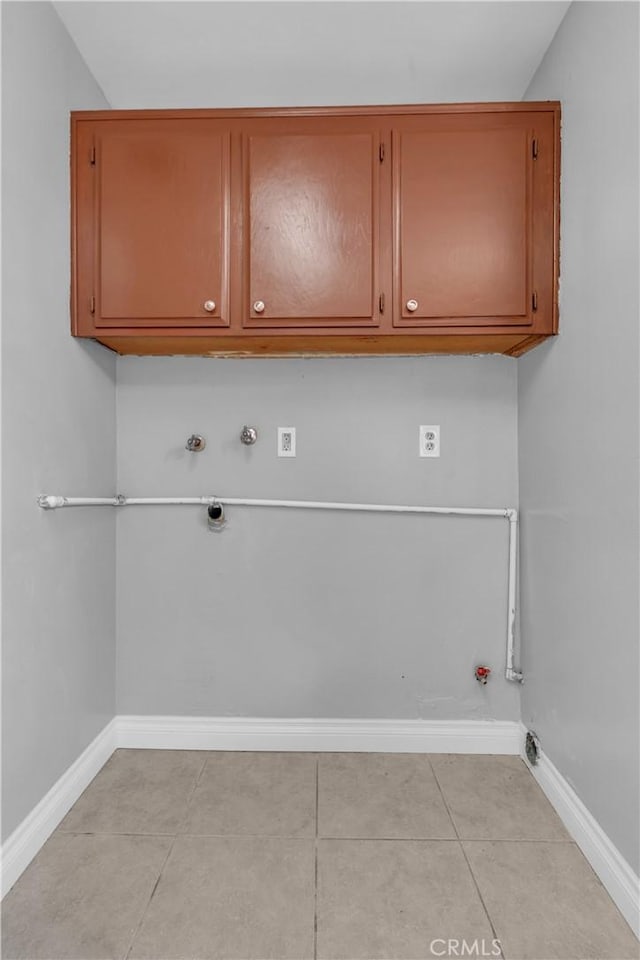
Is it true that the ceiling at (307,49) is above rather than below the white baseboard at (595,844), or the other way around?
above

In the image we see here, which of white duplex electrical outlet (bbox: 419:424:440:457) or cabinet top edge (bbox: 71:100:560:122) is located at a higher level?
cabinet top edge (bbox: 71:100:560:122)

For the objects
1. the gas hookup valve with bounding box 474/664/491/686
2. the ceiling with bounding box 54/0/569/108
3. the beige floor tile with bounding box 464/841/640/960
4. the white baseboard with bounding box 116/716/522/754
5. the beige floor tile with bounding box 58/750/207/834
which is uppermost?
the ceiling with bounding box 54/0/569/108

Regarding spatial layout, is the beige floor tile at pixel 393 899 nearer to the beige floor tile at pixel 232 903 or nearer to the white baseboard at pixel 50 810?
the beige floor tile at pixel 232 903

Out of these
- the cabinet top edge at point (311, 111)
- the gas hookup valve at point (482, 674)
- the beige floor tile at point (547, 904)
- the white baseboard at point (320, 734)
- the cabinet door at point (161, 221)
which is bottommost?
the beige floor tile at point (547, 904)

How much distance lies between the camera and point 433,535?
2.05 meters

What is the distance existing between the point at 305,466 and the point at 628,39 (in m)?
1.52

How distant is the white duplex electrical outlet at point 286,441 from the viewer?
6.72 feet

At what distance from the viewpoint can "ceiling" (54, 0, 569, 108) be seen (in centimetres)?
154

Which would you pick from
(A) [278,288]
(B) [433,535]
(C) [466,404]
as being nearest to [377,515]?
(B) [433,535]

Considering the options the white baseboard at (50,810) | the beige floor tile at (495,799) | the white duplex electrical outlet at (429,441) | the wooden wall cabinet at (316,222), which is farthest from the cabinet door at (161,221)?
the beige floor tile at (495,799)

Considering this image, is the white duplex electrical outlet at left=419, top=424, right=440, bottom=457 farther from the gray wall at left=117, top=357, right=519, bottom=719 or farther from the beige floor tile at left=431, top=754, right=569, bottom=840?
the beige floor tile at left=431, top=754, right=569, bottom=840

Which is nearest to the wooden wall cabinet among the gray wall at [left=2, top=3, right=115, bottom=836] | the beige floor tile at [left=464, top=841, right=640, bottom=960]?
the gray wall at [left=2, top=3, right=115, bottom=836]

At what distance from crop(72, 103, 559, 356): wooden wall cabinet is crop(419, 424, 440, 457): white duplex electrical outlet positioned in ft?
1.41

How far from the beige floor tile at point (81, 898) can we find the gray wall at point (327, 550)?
583mm
